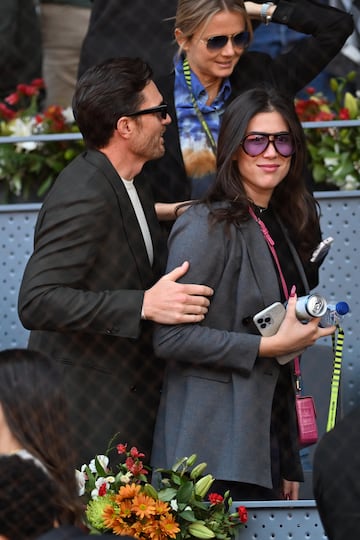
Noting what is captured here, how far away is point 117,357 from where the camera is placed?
3941mm

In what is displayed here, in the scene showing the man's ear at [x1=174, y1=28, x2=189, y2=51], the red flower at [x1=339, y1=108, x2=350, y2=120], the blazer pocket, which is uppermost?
the man's ear at [x1=174, y1=28, x2=189, y2=51]

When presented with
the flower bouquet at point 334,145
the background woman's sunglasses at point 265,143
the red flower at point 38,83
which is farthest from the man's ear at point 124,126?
the red flower at point 38,83

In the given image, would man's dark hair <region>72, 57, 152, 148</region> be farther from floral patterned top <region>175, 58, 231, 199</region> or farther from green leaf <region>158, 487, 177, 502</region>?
green leaf <region>158, 487, 177, 502</region>

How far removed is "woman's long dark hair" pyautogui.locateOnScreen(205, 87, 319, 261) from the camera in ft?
12.8

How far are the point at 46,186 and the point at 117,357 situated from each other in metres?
1.96

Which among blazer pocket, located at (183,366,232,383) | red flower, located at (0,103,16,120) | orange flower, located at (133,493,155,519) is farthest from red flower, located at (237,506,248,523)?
red flower, located at (0,103,16,120)

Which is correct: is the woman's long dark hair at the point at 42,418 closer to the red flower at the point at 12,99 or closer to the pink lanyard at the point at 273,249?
the pink lanyard at the point at 273,249

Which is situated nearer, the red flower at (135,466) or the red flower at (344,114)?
the red flower at (135,466)

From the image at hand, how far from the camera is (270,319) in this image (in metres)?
3.77

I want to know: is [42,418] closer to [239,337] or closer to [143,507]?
[143,507]

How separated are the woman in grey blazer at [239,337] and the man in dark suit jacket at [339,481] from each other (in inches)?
28.9

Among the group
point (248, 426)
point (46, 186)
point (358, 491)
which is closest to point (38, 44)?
point (46, 186)

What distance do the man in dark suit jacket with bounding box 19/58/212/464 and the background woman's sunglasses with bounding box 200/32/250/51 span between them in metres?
0.43

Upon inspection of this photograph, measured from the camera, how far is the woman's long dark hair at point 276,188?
12.8ft
